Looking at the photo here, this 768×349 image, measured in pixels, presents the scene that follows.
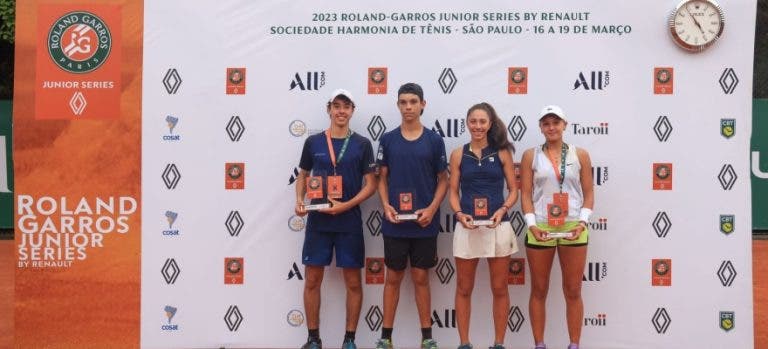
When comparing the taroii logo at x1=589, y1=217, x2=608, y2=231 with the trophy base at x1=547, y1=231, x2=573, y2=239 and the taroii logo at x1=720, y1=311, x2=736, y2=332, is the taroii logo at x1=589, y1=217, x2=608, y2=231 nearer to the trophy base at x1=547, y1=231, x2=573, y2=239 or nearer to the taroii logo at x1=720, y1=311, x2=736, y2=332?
the trophy base at x1=547, y1=231, x2=573, y2=239

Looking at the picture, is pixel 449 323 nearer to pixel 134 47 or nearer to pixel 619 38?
pixel 619 38

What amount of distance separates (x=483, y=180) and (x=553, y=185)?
1.54ft

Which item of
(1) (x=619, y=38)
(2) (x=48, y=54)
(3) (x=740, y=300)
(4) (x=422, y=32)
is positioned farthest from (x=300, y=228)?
(3) (x=740, y=300)

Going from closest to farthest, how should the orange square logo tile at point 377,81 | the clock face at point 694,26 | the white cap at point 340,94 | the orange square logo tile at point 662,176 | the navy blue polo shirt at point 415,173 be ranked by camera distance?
the navy blue polo shirt at point 415,173, the white cap at point 340,94, the clock face at point 694,26, the orange square logo tile at point 662,176, the orange square logo tile at point 377,81

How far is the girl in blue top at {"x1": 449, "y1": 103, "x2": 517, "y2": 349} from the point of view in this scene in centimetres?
530

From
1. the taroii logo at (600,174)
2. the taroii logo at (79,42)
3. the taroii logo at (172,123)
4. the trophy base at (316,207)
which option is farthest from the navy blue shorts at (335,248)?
the taroii logo at (79,42)

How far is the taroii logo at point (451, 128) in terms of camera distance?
586 cm

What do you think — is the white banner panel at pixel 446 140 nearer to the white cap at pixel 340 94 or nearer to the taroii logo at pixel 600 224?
the taroii logo at pixel 600 224

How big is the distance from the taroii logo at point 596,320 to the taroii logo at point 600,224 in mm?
654

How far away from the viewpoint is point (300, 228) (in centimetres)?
597

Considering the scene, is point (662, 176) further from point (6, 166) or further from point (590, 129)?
point (6, 166)

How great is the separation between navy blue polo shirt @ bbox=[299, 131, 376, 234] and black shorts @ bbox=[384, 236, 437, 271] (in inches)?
11.9

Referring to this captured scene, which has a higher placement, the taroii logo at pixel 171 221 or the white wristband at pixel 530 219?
the white wristband at pixel 530 219

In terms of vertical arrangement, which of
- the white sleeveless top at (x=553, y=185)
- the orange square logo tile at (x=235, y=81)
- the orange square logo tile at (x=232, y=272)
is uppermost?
the orange square logo tile at (x=235, y=81)
